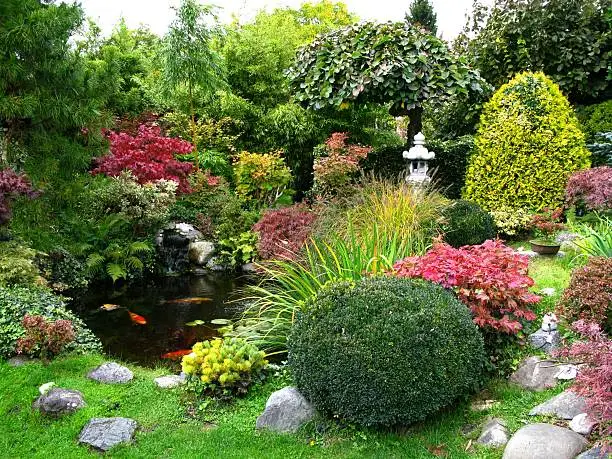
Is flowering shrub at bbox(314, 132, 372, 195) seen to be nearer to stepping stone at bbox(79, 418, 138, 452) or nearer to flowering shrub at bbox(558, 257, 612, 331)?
flowering shrub at bbox(558, 257, 612, 331)

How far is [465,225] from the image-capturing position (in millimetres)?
6336

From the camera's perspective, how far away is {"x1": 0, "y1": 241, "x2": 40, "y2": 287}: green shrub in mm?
5465

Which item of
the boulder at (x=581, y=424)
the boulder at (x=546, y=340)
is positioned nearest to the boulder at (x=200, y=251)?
the boulder at (x=546, y=340)

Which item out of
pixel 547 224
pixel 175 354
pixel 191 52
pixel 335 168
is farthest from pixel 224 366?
pixel 191 52

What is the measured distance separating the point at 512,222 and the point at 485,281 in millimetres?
3929

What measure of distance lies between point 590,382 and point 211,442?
7.41 ft

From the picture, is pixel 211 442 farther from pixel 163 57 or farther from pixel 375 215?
pixel 163 57

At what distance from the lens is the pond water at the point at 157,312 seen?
5.59m

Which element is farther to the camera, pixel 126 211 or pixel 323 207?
pixel 126 211

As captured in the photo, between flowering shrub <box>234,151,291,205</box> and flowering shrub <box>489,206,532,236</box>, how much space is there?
3.98 metres

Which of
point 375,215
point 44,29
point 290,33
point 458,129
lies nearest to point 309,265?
point 375,215

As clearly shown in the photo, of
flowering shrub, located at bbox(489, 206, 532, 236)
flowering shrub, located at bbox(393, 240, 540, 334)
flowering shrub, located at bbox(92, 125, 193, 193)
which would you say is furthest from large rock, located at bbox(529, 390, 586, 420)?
flowering shrub, located at bbox(92, 125, 193, 193)

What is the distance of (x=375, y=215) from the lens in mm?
6059

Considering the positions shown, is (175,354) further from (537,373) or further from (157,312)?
(537,373)
